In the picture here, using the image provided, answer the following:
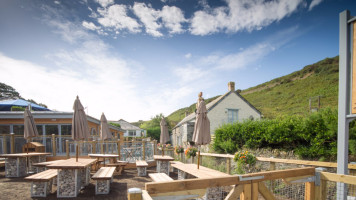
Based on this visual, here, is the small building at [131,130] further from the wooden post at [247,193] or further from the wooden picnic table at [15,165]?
the wooden post at [247,193]

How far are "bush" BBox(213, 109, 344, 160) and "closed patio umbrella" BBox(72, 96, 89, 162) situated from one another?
6760mm

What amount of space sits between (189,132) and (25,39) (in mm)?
17071

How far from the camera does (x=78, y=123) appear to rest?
23.2 ft

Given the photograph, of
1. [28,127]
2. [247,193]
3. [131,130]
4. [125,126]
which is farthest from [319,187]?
[125,126]

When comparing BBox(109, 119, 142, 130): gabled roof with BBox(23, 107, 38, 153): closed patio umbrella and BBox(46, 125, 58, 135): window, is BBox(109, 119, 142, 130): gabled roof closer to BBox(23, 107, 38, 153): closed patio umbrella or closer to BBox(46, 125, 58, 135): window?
BBox(46, 125, 58, 135): window

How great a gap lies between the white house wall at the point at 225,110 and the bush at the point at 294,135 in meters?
9.86

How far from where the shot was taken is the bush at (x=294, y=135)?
19.2 feet

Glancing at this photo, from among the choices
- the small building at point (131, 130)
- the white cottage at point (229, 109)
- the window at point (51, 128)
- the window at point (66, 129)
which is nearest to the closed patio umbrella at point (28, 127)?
the window at point (66, 129)

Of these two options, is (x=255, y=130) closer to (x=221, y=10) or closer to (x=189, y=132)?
(x=221, y=10)

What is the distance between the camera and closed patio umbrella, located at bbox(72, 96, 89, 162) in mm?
7023

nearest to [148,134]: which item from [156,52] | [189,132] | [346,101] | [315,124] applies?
[189,132]

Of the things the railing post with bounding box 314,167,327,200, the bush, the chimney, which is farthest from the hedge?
the chimney

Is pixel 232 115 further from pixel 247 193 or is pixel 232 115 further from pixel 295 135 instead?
pixel 247 193

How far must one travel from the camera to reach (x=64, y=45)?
8594mm
